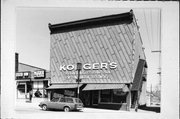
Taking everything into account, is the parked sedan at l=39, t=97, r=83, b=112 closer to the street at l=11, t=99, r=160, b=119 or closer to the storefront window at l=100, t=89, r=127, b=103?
the street at l=11, t=99, r=160, b=119

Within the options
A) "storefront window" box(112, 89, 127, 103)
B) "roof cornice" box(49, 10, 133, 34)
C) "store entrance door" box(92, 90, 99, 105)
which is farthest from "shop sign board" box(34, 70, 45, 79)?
"storefront window" box(112, 89, 127, 103)

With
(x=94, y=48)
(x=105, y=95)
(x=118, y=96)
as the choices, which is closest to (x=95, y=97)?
(x=105, y=95)

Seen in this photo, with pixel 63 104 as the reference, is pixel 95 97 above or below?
above

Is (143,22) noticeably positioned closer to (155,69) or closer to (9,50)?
(155,69)

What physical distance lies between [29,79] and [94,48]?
1.96 m

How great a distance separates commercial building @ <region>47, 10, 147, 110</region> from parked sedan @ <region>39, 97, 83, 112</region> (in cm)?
15

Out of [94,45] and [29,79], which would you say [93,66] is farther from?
[29,79]

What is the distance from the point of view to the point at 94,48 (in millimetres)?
7137

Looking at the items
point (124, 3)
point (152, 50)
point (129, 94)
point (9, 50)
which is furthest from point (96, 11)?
point (129, 94)

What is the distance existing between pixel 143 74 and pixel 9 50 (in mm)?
3596

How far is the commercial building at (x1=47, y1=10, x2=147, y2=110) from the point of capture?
23.0 ft

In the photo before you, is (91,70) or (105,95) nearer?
(91,70)

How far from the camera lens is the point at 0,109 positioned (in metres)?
5.93

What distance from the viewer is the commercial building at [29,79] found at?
652 cm
